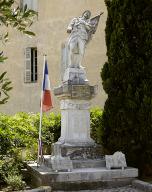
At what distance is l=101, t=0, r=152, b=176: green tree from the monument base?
113 cm

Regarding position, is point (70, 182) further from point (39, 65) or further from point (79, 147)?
point (39, 65)

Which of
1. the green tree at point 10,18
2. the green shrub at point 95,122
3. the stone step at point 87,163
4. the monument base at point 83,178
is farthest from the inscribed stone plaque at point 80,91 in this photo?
the green tree at point 10,18

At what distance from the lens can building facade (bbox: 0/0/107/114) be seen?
20.3 metres

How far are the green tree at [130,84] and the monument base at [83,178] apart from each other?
1.13 metres

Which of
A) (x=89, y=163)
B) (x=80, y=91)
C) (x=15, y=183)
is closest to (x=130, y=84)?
(x=80, y=91)

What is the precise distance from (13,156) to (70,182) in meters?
1.99

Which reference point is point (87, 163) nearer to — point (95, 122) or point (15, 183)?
point (15, 183)

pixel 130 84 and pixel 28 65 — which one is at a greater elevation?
pixel 28 65

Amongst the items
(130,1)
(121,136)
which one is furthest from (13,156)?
(130,1)

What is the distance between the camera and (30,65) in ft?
71.1

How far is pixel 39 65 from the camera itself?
Answer: 2119 centimetres

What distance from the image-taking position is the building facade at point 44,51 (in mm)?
20328

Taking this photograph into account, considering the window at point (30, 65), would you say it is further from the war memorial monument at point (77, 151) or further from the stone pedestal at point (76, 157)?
the stone pedestal at point (76, 157)

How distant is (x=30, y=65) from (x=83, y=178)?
1298cm
